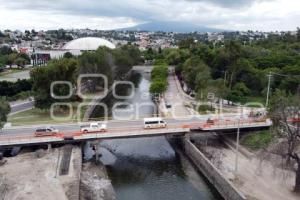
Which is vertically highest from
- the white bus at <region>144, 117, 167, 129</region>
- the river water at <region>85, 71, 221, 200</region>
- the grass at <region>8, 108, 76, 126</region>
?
the white bus at <region>144, 117, 167, 129</region>

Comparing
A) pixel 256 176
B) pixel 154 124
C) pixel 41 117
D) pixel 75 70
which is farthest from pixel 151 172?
pixel 75 70

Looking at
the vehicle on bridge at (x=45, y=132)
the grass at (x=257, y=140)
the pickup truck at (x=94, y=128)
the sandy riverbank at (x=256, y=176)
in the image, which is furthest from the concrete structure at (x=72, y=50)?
the sandy riverbank at (x=256, y=176)

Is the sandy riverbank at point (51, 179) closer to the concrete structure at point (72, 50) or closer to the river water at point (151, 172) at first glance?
the river water at point (151, 172)

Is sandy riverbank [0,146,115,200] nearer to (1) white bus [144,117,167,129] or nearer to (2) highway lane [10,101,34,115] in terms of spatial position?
(1) white bus [144,117,167,129]

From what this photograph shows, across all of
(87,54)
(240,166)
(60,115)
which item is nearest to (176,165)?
(240,166)

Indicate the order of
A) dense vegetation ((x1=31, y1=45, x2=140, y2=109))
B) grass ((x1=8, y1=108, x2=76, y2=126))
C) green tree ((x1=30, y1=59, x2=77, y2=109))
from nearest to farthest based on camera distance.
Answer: grass ((x1=8, y1=108, x2=76, y2=126)), green tree ((x1=30, y1=59, x2=77, y2=109)), dense vegetation ((x1=31, y1=45, x2=140, y2=109))

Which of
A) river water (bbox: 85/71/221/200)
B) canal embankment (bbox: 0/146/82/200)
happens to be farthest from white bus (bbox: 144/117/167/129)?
canal embankment (bbox: 0/146/82/200)
